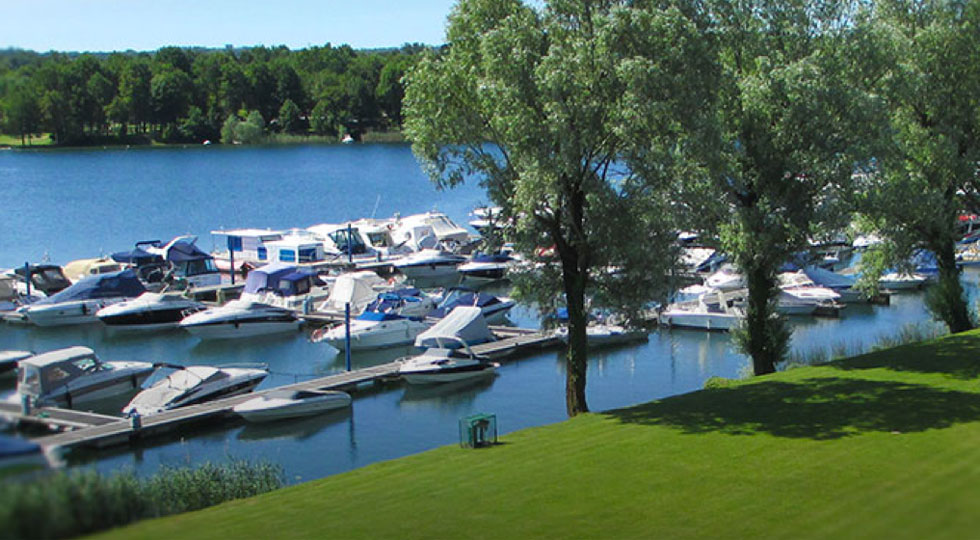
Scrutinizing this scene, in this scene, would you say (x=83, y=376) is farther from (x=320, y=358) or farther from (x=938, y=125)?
(x=938, y=125)

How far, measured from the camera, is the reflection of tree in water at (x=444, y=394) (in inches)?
1399

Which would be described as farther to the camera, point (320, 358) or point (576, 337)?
point (320, 358)

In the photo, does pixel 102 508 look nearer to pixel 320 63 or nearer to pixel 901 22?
pixel 901 22

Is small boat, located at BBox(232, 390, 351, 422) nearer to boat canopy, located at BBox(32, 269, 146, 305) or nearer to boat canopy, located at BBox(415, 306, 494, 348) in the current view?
boat canopy, located at BBox(415, 306, 494, 348)

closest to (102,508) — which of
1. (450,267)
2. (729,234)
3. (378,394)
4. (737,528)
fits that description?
(737,528)

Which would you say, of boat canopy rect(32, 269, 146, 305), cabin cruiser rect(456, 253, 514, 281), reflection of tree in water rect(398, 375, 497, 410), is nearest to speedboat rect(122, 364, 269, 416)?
reflection of tree in water rect(398, 375, 497, 410)

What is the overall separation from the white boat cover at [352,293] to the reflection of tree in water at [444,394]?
14848 mm

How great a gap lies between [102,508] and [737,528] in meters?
9.83

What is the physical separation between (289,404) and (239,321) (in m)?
16.9

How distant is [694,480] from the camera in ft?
53.6

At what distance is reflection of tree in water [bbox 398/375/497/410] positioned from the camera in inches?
1399

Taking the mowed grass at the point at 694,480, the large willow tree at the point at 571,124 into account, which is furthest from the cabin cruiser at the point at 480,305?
the mowed grass at the point at 694,480

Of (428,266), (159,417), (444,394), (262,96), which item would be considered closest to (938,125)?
(444,394)

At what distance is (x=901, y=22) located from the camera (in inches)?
1411
